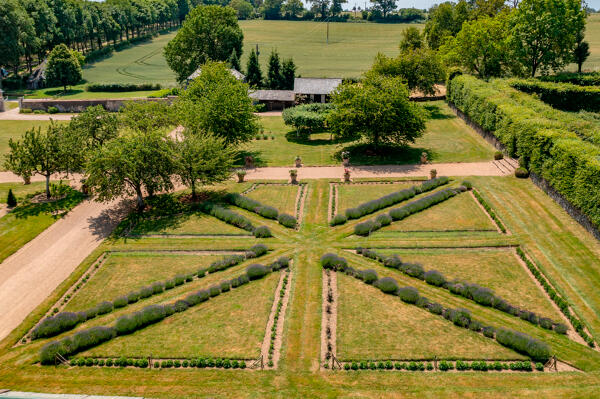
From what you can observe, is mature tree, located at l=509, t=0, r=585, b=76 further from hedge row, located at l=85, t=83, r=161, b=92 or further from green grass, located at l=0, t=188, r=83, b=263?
hedge row, located at l=85, t=83, r=161, b=92

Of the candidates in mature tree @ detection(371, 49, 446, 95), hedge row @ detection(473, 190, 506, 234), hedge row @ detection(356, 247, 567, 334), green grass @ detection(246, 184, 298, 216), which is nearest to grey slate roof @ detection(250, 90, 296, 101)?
mature tree @ detection(371, 49, 446, 95)

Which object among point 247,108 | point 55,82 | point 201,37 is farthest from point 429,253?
point 55,82

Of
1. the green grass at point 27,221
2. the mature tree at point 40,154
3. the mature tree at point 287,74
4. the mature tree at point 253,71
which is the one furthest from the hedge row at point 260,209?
the mature tree at point 253,71

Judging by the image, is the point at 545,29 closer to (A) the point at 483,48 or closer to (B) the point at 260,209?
(A) the point at 483,48

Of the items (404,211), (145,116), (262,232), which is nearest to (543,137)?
(404,211)

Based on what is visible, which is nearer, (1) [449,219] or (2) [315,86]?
(1) [449,219]
